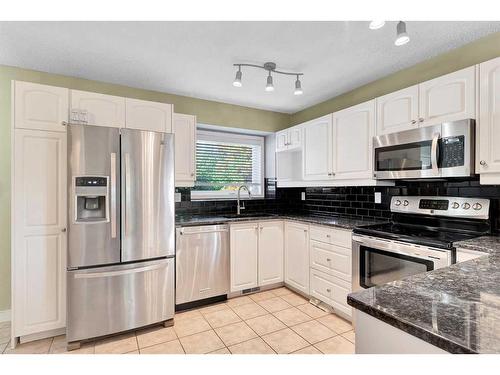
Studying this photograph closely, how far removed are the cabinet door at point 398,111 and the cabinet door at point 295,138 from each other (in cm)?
109

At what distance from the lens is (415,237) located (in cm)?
186

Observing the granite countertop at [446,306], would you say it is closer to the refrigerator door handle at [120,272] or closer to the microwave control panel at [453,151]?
the microwave control panel at [453,151]

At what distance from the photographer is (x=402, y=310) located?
706 mm

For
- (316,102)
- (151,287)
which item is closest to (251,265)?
(151,287)

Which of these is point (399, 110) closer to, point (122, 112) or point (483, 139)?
point (483, 139)

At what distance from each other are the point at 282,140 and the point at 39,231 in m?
2.85

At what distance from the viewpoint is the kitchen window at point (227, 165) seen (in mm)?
3516

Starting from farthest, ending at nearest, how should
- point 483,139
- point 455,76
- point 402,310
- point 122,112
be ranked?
point 122,112 → point 455,76 → point 483,139 → point 402,310

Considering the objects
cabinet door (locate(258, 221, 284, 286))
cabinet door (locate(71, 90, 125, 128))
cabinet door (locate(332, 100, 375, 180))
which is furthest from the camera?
cabinet door (locate(258, 221, 284, 286))

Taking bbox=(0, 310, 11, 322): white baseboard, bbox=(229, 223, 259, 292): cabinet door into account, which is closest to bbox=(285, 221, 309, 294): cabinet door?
bbox=(229, 223, 259, 292): cabinet door

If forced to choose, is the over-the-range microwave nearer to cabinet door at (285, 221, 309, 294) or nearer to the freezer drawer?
cabinet door at (285, 221, 309, 294)

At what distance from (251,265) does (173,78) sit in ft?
7.30

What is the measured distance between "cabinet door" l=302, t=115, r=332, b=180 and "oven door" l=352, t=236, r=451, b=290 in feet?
3.12

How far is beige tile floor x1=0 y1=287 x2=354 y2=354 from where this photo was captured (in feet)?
6.54
